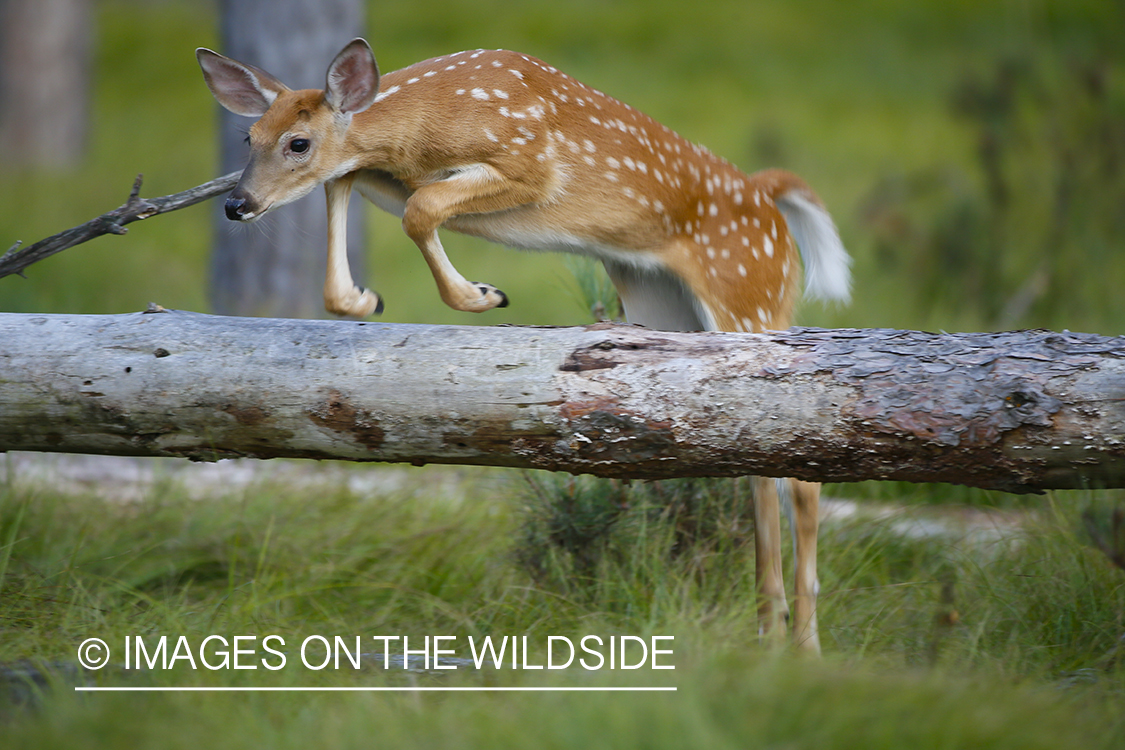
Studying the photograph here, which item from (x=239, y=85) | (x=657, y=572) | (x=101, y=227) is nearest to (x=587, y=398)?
(x=657, y=572)

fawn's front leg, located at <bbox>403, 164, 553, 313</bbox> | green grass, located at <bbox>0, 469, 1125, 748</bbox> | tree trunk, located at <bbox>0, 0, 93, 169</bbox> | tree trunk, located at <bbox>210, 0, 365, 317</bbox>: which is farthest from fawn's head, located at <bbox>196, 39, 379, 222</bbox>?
tree trunk, located at <bbox>0, 0, 93, 169</bbox>

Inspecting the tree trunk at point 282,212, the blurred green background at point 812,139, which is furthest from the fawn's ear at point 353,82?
the tree trunk at point 282,212

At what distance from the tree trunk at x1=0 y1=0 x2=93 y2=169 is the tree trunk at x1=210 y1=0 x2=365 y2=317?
6381 millimetres

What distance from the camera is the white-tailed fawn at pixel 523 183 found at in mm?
2930

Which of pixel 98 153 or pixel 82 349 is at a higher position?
pixel 98 153

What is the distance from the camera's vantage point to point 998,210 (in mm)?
6523

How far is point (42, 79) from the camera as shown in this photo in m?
11.2

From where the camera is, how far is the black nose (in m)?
2.80

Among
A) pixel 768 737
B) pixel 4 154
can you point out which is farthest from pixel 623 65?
pixel 768 737

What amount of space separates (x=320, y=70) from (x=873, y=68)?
42.1 ft

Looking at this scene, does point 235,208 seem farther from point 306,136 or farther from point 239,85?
point 239,85

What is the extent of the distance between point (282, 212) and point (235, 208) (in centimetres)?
302

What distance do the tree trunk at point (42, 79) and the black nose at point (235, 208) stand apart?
31.1ft

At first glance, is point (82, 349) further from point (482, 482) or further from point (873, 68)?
point (873, 68)
